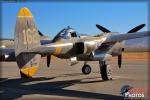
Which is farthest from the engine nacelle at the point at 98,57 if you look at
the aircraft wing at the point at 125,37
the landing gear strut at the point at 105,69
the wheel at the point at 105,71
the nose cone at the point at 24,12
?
the nose cone at the point at 24,12

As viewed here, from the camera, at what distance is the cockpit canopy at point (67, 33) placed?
20375 millimetres

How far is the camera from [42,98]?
50.4ft

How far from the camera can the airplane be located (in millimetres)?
16344

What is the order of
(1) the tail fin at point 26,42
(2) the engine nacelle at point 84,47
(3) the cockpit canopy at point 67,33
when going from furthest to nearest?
(3) the cockpit canopy at point 67,33, (2) the engine nacelle at point 84,47, (1) the tail fin at point 26,42

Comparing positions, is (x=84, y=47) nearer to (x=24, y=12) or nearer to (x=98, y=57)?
(x=98, y=57)

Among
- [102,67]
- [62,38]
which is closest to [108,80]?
[102,67]

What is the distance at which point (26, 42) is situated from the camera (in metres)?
17.0

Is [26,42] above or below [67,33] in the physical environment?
below

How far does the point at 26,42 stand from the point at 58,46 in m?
2.02

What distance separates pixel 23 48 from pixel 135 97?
19.8 feet

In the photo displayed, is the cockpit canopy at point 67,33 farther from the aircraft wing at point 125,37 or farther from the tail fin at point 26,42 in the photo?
the tail fin at point 26,42

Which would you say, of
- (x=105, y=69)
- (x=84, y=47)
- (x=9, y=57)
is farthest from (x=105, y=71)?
(x=9, y=57)

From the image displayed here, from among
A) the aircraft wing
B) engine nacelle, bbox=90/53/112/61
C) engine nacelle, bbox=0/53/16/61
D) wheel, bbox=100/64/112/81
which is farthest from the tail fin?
wheel, bbox=100/64/112/81

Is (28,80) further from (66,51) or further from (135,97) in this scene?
(135,97)
